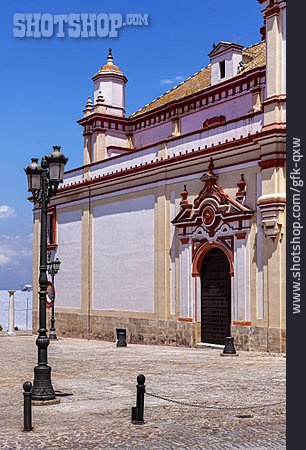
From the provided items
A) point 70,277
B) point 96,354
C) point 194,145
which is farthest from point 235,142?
point 70,277

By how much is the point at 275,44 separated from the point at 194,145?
A: 467cm

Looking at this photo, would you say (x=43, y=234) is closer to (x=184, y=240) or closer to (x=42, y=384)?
(x=42, y=384)

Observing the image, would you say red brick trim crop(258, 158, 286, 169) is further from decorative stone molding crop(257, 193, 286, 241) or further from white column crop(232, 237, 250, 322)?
white column crop(232, 237, 250, 322)

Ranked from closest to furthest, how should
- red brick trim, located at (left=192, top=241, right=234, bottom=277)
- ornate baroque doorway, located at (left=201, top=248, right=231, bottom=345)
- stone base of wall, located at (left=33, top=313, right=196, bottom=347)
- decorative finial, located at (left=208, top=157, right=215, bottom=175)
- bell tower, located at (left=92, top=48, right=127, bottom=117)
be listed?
1. red brick trim, located at (left=192, top=241, right=234, bottom=277)
2. ornate baroque doorway, located at (left=201, top=248, right=231, bottom=345)
3. decorative finial, located at (left=208, top=157, right=215, bottom=175)
4. stone base of wall, located at (left=33, top=313, right=196, bottom=347)
5. bell tower, located at (left=92, top=48, right=127, bottom=117)

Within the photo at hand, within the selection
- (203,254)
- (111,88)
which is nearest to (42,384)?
(203,254)

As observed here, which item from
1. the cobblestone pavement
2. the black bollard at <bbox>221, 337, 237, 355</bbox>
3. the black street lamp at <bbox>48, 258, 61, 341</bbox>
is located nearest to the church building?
the black street lamp at <bbox>48, 258, 61, 341</bbox>

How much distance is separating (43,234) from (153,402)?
3.52 meters

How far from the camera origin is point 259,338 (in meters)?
19.5

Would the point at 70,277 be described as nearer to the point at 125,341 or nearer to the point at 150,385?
the point at 125,341

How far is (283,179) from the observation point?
1894cm

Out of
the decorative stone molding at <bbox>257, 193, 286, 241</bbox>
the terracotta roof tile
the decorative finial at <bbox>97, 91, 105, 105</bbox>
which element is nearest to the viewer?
the decorative stone molding at <bbox>257, 193, 286, 241</bbox>
